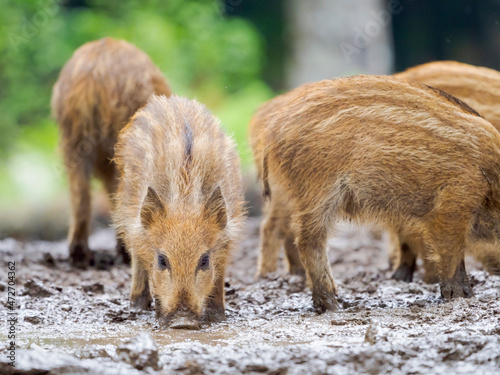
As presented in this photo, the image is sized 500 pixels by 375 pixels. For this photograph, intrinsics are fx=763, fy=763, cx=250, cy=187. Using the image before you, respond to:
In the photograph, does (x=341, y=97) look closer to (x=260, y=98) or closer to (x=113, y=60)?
(x=113, y=60)

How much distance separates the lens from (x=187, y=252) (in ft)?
14.7

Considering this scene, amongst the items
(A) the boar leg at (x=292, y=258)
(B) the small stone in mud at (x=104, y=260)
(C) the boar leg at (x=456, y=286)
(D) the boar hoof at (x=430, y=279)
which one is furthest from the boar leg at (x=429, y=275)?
(B) the small stone in mud at (x=104, y=260)

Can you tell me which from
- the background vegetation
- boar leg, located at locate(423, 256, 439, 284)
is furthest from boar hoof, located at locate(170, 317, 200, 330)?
the background vegetation

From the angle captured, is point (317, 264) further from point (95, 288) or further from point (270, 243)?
point (95, 288)

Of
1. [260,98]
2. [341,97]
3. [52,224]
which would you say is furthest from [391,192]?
[260,98]

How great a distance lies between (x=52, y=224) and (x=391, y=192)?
21.3ft

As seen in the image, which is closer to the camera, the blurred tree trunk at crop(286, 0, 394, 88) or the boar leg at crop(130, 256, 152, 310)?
the boar leg at crop(130, 256, 152, 310)

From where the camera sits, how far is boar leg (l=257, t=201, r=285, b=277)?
6.54 metres

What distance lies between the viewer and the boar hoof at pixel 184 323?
4262 millimetres

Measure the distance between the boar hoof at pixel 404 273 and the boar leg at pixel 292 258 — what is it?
0.79 meters

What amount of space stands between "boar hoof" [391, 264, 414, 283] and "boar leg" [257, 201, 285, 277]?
1021 mm

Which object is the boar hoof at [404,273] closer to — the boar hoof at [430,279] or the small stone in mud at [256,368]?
the boar hoof at [430,279]

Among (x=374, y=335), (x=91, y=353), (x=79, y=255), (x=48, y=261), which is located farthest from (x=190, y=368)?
(x=48, y=261)

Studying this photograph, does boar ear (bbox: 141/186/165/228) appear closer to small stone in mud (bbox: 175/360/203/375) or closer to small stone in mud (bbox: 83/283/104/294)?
small stone in mud (bbox: 83/283/104/294)
